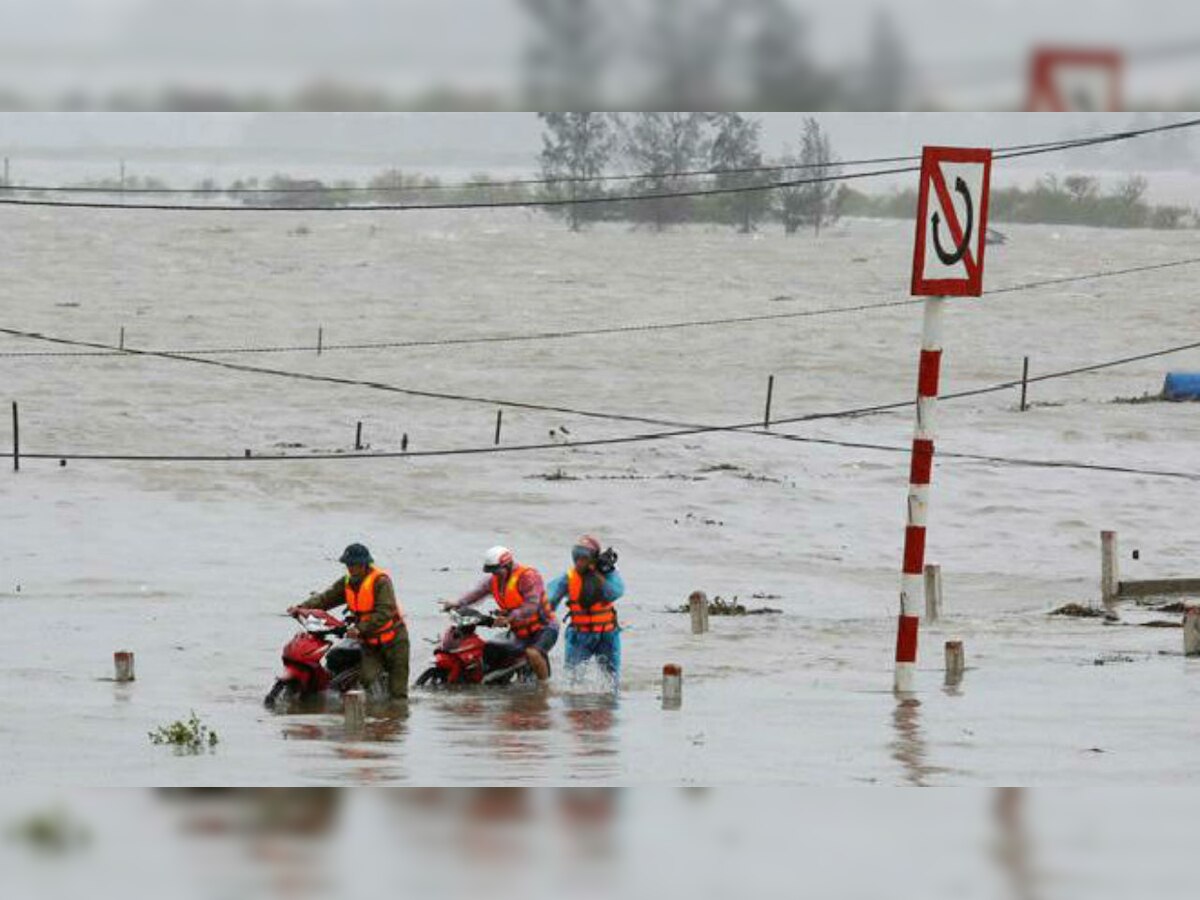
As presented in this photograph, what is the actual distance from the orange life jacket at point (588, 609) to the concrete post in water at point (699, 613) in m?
4.28

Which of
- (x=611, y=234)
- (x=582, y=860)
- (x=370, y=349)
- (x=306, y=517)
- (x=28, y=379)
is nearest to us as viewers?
(x=582, y=860)

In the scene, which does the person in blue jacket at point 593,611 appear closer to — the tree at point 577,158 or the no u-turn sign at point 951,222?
the no u-turn sign at point 951,222

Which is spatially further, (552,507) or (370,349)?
(370,349)

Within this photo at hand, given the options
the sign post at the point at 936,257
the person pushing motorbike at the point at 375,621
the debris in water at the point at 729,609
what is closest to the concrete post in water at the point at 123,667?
the person pushing motorbike at the point at 375,621

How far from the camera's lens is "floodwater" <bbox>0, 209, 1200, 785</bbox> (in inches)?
559

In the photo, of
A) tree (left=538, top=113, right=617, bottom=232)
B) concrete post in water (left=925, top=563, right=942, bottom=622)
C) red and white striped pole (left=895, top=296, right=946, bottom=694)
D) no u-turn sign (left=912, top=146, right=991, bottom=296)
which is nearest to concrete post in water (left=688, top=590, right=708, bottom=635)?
concrete post in water (left=925, top=563, right=942, bottom=622)

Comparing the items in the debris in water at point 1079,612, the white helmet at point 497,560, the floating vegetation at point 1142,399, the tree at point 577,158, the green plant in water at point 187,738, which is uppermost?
the tree at point 577,158

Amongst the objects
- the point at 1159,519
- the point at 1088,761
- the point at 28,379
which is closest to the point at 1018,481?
the point at 1159,519

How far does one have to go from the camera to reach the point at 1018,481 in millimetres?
39594

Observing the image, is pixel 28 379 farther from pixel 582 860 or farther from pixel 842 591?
pixel 582 860

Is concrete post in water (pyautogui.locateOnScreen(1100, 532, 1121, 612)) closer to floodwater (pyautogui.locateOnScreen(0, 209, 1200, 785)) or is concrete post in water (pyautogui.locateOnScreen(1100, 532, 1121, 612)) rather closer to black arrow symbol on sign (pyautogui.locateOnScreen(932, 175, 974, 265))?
floodwater (pyautogui.locateOnScreen(0, 209, 1200, 785))

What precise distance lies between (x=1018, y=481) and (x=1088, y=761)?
92.1 ft

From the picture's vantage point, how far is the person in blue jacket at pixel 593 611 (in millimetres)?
17844

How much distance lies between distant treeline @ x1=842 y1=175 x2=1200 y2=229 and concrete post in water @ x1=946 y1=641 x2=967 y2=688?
11.1ft
